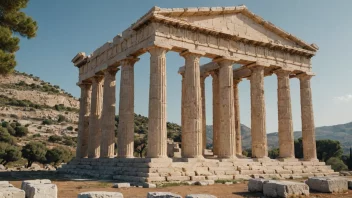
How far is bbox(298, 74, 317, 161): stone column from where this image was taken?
25828 millimetres

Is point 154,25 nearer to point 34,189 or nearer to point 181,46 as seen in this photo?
point 181,46

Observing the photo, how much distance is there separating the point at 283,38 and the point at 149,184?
1686 cm

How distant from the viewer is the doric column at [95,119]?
26256 millimetres

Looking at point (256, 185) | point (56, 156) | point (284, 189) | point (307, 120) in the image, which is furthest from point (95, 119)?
point (56, 156)

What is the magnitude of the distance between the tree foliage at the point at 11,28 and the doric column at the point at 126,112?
6165 mm

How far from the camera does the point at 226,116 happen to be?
21.8 meters

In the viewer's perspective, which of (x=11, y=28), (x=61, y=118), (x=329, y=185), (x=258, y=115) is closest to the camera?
(x=329, y=185)

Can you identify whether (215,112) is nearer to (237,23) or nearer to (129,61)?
(237,23)

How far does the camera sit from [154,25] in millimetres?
19328

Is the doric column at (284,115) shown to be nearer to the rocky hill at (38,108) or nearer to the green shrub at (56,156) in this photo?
the green shrub at (56,156)

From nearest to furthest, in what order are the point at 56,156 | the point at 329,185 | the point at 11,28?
the point at 329,185 → the point at 11,28 → the point at 56,156

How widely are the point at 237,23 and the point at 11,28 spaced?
14.9 m

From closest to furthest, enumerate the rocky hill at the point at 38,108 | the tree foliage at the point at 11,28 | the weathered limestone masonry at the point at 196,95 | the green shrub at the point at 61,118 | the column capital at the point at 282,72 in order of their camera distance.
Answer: the tree foliage at the point at 11,28
the weathered limestone masonry at the point at 196,95
the column capital at the point at 282,72
the rocky hill at the point at 38,108
the green shrub at the point at 61,118

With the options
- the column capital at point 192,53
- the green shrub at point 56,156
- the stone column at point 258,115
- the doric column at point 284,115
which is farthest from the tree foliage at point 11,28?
the green shrub at point 56,156
